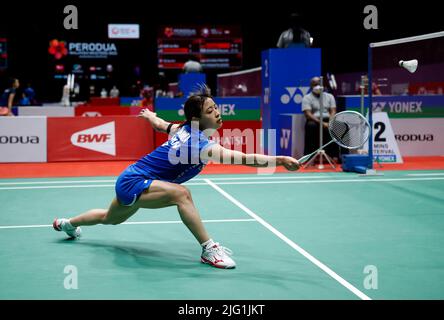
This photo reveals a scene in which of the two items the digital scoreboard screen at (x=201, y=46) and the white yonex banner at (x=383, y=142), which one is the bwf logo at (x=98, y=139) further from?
the digital scoreboard screen at (x=201, y=46)

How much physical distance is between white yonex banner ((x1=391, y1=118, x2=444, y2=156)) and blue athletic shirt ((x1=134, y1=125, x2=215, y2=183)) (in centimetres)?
898

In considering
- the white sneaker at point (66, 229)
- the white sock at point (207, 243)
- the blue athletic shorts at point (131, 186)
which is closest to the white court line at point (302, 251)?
the white sock at point (207, 243)

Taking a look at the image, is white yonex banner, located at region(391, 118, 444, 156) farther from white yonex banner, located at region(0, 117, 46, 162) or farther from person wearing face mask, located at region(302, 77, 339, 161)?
white yonex banner, located at region(0, 117, 46, 162)

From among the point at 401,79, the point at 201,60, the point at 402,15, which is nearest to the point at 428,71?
the point at 401,79

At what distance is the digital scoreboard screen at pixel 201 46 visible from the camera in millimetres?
31781

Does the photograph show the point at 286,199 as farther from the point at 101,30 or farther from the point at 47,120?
the point at 101,30

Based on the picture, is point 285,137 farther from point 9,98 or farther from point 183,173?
point 9,98

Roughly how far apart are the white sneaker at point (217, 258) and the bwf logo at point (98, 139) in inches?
325

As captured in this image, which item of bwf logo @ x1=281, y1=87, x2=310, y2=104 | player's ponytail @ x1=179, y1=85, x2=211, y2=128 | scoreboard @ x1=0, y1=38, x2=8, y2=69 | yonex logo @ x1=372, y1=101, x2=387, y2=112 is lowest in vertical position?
player's ponytail @ x1=179, y1=85, x2=211, y2=128

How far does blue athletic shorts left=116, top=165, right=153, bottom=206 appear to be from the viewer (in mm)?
4930

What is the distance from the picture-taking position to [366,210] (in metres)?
7.18

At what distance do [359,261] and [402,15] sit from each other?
21113 millimetres

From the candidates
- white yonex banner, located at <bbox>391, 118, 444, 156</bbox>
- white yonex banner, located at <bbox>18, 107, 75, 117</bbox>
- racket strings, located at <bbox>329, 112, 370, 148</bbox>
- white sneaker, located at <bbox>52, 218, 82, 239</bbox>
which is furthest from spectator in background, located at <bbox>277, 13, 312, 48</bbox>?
white yonex banner, located at <bbox>18, 107, 75, 117</bbox>

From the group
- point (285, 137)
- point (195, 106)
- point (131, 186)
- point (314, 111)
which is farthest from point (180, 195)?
point (285, 137)
